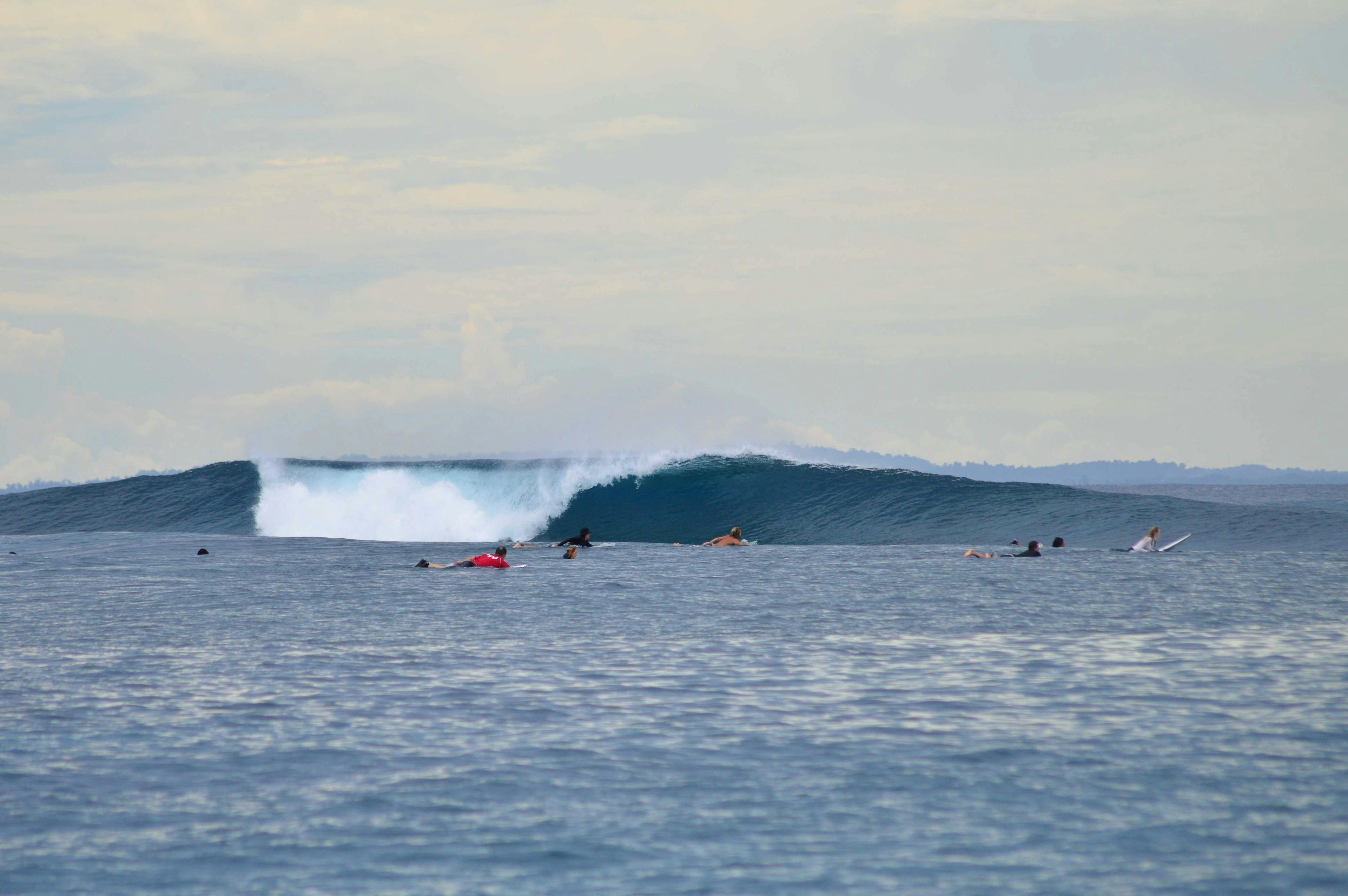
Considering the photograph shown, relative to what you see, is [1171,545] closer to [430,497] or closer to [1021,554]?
[1021,554]

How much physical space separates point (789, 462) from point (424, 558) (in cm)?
Answer: 2297

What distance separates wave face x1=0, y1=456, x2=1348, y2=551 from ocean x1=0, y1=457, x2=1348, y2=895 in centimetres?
1228

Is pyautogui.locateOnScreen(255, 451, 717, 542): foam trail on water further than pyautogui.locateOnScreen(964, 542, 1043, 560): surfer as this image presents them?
Yes

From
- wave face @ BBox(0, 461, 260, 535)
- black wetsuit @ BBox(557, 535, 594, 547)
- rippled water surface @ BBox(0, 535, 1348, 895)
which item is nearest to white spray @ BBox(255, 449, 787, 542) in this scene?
wave face @ BBox(0, 461, 260, 535)

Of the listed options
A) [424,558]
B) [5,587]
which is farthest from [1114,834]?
[424,558]

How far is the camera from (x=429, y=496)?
48406 mm

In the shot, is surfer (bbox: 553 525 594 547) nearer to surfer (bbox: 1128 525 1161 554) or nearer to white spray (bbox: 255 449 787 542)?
white spray (bbox: 255 449 787 542)

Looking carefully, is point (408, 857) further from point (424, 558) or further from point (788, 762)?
point (424, 558)

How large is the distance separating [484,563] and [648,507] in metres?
18.7

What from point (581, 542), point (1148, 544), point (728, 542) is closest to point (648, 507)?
point (728, 542)

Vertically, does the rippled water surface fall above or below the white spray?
below

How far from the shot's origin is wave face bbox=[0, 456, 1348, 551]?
124 feet

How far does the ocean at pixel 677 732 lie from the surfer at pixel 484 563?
160cm

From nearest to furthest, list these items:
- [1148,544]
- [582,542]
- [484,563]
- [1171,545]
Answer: [484,563] → [1171,545] → [1148,544] → [582,542]
